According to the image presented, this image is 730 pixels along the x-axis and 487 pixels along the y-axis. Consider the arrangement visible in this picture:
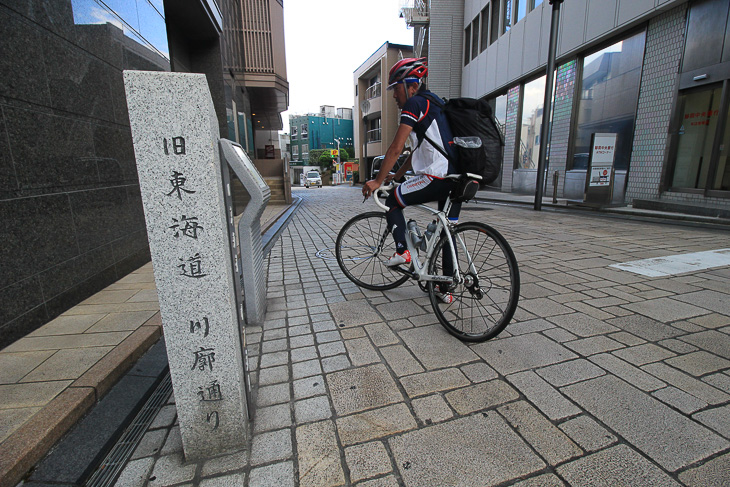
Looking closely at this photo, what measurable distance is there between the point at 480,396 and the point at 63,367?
2617mm

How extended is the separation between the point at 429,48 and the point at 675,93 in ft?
53.1

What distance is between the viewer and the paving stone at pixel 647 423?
1577 mm

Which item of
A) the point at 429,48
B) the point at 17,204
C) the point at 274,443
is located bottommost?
the point at 274,443

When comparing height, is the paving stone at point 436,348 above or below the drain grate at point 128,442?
above

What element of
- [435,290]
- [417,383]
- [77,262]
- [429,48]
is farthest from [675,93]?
[429,48]

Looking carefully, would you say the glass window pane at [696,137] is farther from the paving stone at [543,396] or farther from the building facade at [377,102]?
the building facade at [377,102]

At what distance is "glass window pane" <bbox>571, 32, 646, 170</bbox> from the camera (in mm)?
10430

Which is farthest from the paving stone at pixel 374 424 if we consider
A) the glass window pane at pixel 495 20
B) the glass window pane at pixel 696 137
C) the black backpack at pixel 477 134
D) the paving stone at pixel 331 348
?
the glass window pane at pixel 495 20

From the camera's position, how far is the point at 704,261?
437 cm

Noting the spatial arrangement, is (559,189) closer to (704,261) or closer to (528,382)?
(704,261)

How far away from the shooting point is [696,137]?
889 cm

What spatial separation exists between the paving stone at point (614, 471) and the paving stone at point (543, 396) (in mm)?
268

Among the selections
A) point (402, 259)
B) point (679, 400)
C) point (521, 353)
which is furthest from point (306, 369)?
point (679, 400)

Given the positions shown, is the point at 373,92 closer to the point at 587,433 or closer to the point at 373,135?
the point at 373,135
